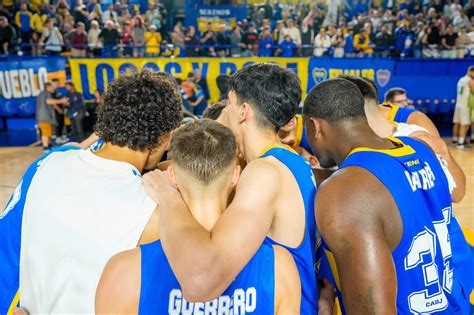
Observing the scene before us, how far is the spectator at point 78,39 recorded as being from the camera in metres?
13.1

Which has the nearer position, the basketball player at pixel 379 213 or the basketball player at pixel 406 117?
the basketball player at pixel 379 213

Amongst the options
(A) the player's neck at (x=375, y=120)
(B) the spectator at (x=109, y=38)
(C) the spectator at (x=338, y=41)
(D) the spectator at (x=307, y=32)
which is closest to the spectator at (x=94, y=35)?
(B) the spectator at (x=109, y=38)

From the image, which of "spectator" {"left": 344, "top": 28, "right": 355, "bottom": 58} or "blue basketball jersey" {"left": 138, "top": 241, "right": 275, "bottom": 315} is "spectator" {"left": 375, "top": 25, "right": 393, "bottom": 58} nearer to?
"spectator" {"left": 344, "top": 28, "right": 355, "bottom": 58}

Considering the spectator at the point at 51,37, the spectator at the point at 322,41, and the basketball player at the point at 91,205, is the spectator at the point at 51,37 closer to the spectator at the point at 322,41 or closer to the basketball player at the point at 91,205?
the spectator at the point at 322,41

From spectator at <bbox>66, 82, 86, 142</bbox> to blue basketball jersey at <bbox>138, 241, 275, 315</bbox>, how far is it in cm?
1039

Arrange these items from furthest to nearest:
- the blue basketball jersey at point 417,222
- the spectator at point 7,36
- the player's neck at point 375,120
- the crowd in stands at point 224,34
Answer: the crowd in stands at point 224,34
the spectator at point 7,36
the player's neck at point 375,120
the blue basketball jersey at point 417,222

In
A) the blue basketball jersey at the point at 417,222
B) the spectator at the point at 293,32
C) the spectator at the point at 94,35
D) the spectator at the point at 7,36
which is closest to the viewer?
the blue basketball jersey at the point at 417,222

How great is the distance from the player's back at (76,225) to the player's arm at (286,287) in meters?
0.50

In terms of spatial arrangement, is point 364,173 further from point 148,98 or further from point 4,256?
point 4,256

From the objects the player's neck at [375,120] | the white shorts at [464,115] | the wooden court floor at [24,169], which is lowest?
the wooden court floor at [24,169]

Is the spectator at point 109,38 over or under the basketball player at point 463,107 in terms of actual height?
over

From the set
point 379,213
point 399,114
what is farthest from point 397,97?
point 379,213

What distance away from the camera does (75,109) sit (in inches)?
451

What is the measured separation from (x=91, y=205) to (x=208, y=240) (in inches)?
19.4
